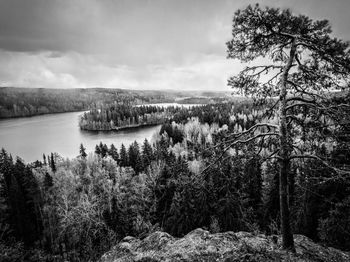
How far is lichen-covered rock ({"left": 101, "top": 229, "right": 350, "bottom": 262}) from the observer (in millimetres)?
6711

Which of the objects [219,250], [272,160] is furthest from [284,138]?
[219,250]

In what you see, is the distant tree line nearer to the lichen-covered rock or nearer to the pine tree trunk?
the pine tree trunk

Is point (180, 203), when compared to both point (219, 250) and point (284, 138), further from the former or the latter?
point (284, 138)

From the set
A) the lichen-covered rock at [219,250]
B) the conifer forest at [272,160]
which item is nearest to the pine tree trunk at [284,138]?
the conifer forest at [272,160]

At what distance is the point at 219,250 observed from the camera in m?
7.44

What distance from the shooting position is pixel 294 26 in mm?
5578

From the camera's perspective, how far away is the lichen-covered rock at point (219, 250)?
671 cm

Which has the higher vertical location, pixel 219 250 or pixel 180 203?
pixel 219 250

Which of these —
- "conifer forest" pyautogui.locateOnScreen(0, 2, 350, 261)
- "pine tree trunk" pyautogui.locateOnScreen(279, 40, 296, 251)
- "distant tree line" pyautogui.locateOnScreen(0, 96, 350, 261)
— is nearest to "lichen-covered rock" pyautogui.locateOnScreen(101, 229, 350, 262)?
"conifer forest" pyautogui.locateOnScreen(0, 2, 350, 261)

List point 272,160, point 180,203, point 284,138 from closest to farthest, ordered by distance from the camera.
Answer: point 284,138 → point 272,160 → point 180,203

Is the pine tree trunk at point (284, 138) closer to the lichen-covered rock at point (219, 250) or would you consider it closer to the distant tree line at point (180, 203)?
the distant tree line at point (180, 203)

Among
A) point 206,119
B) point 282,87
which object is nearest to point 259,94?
point 282,87

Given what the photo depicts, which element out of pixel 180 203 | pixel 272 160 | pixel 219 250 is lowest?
pixel 180 203

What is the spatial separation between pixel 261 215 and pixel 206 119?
2754 inches
